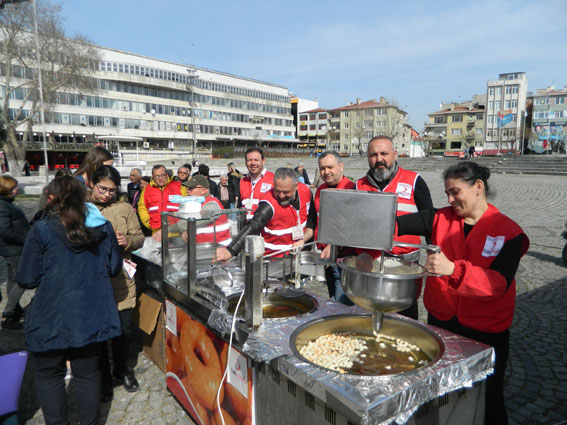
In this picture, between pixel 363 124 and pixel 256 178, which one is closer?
pixel 256 178

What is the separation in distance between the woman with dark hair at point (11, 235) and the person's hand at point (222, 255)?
2487mm

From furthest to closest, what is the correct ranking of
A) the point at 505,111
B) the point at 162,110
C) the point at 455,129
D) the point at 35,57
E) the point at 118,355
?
the point at 455,129 → the point at 505,111 → the point at 162,110 → the point at 35,57 → the point at 118,355

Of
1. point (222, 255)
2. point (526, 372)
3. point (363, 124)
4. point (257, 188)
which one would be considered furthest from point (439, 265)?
point (363, 124)

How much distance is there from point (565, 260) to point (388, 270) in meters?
6.41

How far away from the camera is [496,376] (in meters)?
2.00

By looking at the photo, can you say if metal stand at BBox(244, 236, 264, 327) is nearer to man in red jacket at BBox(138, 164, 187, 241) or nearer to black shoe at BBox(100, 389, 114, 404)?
black shoe at BBox(100, 389, 114, 404)

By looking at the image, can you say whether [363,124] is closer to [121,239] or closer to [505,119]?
[505,119]

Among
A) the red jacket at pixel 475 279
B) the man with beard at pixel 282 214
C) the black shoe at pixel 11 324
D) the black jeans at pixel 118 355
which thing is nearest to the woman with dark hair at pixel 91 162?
the black jeans at pixel 118 355

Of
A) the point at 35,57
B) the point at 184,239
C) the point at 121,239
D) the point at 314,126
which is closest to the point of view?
the point at 184,239

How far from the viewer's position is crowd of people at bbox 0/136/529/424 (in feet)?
6.18

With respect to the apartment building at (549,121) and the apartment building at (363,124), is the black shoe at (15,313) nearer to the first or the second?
the apartment building at (363,124)

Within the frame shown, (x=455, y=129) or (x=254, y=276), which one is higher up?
(x=455, y=129)

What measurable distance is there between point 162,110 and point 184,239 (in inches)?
2245

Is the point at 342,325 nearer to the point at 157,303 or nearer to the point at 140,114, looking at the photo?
the point at 157,303
